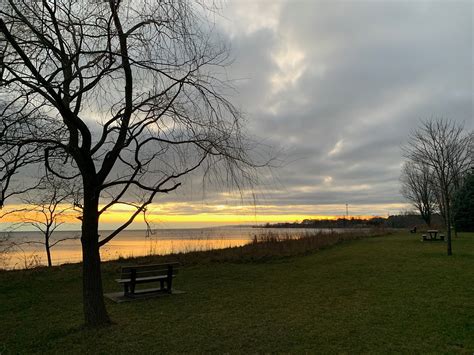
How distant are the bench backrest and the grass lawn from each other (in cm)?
64

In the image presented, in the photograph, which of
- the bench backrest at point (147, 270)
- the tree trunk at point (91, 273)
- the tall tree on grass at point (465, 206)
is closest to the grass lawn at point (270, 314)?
the tree trunk at point (91, 273)

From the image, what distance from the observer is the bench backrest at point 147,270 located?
7.99 meters

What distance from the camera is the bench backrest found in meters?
7.99

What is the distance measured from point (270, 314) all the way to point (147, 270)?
327cm

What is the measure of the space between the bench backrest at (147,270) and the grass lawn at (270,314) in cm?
64

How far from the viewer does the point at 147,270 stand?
830 cm

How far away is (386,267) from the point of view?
11.0m

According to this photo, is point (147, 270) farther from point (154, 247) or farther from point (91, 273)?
point (154, 247)

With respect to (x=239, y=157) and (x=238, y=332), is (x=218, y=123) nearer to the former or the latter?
(x=239, y=157)

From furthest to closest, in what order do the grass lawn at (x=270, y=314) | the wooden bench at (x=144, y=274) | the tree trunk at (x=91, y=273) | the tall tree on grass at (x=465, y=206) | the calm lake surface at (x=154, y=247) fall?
the tall tree on grass at (x=465, y=206), the calm lake surface at (x=154, y=247), the wooden bench at (x=144, y=274), the tree trunk at (x=91, y=273), the grass lawn at (x=270, y=314)

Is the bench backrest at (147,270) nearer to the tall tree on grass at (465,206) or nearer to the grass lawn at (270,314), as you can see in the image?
the grass lawn at (270,314)

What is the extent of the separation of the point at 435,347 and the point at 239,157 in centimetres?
322

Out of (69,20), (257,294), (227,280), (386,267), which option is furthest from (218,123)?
(386,267)

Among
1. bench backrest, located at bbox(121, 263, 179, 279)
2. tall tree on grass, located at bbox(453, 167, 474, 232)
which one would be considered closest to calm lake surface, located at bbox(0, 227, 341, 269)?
bench backrest, located at bbox(121, 263, 179, 279)
